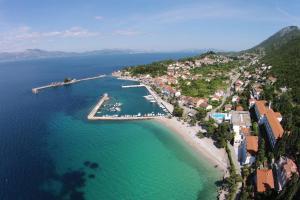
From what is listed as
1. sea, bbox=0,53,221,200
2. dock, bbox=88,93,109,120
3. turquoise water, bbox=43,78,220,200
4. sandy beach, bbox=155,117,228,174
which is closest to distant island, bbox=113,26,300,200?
sandy beach, bbox=155,117,228,174

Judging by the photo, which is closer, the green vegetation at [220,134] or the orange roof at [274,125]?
the orange roof at [274,125]

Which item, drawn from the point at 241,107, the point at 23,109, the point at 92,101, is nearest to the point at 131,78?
the point at 92,101

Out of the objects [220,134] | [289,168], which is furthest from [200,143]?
[289,168]

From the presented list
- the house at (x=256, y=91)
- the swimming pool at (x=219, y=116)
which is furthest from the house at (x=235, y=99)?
the swimming pool at (x=219, y=116)

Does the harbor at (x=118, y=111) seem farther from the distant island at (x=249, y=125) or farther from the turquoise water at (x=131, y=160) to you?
the distant island at (x=249, y=125)

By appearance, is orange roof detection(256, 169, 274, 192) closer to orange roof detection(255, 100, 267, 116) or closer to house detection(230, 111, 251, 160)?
house detection(230, 111, 251, 160)

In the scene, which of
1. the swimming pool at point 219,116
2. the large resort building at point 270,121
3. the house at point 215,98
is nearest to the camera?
the large resort building at point 270,121
